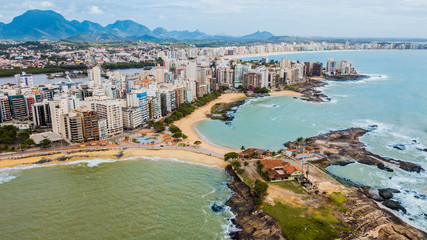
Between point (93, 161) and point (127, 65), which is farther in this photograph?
point (127, 65)

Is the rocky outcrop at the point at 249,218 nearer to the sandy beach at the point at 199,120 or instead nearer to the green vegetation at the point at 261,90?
the sandy beach at the point at 199,120

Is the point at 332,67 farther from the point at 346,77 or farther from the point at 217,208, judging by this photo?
the point at 217,208

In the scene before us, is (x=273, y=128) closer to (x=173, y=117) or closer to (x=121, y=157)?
(x=173, y=117)

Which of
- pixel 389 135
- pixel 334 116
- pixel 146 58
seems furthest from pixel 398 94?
pixel 146 58

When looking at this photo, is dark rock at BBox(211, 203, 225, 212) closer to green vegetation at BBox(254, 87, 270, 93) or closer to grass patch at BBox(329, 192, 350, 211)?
grass patch at BBox(329, 192, 350, 211)

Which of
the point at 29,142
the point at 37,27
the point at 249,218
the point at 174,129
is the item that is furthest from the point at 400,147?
the point at 37,27

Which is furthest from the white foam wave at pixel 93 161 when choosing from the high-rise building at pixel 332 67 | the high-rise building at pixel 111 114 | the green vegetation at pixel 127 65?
the green vegetation at pixel 127 65

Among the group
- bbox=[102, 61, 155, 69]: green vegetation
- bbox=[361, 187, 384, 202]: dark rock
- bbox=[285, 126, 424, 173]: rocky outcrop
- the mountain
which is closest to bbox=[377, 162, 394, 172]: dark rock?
bbox=[285, 126, 424, 173]: rocky outcrop
